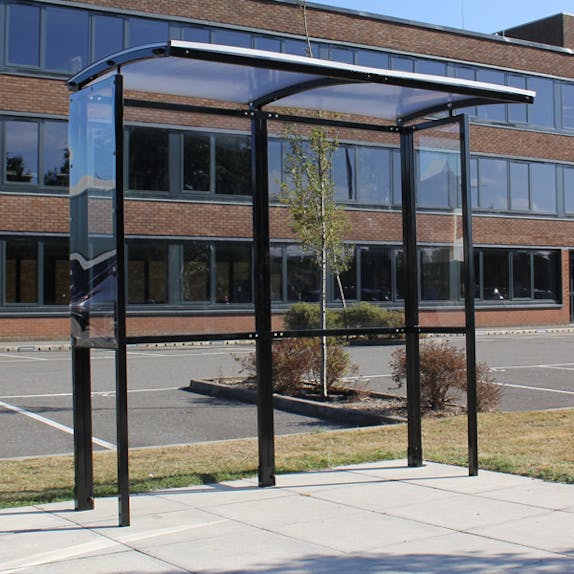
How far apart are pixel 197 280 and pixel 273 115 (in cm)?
145

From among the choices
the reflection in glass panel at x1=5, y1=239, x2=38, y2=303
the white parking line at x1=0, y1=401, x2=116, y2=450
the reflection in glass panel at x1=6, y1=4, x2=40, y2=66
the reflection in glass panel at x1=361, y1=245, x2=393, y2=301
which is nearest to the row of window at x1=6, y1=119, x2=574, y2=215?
the reflection in glass panel at x1=361, y1=245, x2=393, y2=301

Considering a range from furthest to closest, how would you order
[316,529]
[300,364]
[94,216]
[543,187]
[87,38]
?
1. [543,187]
2. [87,38]
3. [300,364]
4. [94,216]
5. [316,529]

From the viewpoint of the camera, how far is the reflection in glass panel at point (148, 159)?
7.16 metres

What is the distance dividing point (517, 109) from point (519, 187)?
3055mm

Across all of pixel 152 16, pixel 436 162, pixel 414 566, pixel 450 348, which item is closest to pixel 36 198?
pixel 152 16

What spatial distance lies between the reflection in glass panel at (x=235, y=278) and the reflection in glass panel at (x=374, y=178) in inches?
49.8

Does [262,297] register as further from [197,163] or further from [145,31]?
[145,31]

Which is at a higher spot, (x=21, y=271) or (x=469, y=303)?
(x=21, y=271)

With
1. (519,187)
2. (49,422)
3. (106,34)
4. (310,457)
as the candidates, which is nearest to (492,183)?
(519,187)

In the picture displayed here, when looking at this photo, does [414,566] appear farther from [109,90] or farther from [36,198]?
[36,198]

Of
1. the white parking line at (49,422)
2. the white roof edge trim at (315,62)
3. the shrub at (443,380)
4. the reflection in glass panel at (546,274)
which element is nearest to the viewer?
the white roof edge trim at (315,62)

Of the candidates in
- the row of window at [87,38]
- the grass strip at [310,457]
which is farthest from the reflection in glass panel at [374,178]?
the row of window at [87,38]

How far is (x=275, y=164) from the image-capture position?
8.40 metres

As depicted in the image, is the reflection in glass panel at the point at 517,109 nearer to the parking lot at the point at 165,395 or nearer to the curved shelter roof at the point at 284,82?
the parking lot at the point at 165,395
